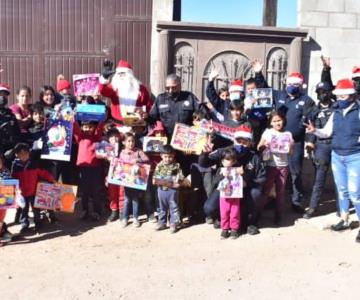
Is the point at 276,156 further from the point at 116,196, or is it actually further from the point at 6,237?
the point at 6,237

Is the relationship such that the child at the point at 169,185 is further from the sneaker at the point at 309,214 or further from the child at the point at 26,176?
the sneaker at the point at 309,214

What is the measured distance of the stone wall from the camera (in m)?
8.98

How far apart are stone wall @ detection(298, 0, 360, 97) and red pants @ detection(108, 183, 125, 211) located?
441 cm

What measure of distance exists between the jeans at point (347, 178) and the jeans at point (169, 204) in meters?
1.91

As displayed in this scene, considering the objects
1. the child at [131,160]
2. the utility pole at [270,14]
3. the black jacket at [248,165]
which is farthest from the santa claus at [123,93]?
the utility pole at [270,14]

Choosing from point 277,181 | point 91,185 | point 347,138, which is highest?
point 347,138

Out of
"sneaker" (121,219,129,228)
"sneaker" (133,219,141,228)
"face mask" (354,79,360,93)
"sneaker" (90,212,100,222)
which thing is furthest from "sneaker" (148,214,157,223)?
"face mask" (354,79,360,93)

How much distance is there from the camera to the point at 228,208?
5789mm

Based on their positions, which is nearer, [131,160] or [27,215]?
[27,215]

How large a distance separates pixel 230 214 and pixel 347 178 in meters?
1.41

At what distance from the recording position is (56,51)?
895cm

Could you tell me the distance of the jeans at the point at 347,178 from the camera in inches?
224

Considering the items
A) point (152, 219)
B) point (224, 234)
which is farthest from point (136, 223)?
point (224, 234)

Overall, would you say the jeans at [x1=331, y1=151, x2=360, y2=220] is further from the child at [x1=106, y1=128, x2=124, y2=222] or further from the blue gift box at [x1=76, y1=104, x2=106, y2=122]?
the blue gift box at [x1=76, y1=104, x2=106, y2=122]
